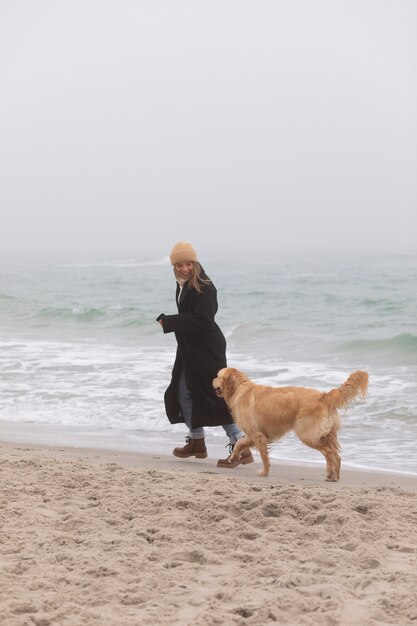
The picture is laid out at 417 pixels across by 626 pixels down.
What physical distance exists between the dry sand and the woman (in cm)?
70

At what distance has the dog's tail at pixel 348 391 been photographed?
5.80 m

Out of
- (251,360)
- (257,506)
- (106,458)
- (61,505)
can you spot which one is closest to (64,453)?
(106,458)

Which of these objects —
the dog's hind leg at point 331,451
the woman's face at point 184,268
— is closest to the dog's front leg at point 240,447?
the dog's hind leg at point 331,451

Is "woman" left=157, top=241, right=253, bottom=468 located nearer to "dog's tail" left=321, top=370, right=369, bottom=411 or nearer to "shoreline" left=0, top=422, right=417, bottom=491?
"shoreline" left=0, top=422, right=417, bottom=491

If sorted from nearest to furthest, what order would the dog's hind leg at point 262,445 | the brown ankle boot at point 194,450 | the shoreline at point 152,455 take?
1. the dog's hind leg at point 262,445
2. the shoreline at point 152,455
3. the brown ankle boot at point 194,450

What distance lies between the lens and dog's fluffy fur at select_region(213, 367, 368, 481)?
5.96m

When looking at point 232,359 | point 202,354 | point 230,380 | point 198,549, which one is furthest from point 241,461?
point 232,359

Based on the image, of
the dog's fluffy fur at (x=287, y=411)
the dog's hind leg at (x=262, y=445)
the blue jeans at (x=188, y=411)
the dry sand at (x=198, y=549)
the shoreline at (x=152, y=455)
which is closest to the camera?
the dry sand at (x=198, y=549)

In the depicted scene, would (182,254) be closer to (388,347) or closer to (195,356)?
(195,356)

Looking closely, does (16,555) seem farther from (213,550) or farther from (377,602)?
(377,602)

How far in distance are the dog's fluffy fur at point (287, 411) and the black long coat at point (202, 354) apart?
0.29 meters

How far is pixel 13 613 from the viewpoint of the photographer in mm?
3475

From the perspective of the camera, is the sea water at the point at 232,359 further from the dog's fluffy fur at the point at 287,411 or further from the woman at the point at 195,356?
the dog's fluffy fur at the point at 287,411

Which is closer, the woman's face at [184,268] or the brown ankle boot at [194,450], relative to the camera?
the woman's face at [184,268]
